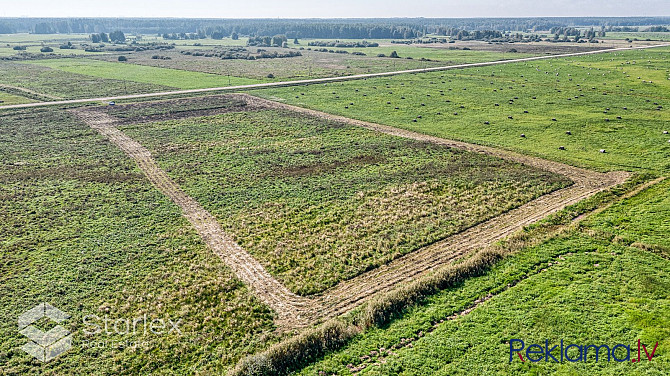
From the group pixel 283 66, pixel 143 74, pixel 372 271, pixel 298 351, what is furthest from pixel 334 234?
pixel 283 66

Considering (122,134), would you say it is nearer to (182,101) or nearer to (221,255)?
(182,101)

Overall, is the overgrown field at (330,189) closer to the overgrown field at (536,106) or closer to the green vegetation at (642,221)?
the green vegetation at (642,221)

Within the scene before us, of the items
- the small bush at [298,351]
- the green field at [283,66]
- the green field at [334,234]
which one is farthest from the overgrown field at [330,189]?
the green field at [283,66]

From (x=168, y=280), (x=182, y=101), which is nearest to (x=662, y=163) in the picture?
(x=168, y=280)

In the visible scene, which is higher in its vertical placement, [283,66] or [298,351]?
[283,66]

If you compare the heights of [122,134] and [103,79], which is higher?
[103,79]

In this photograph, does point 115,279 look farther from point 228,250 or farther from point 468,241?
point 468,241

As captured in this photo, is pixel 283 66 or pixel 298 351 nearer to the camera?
pixel 298 351
